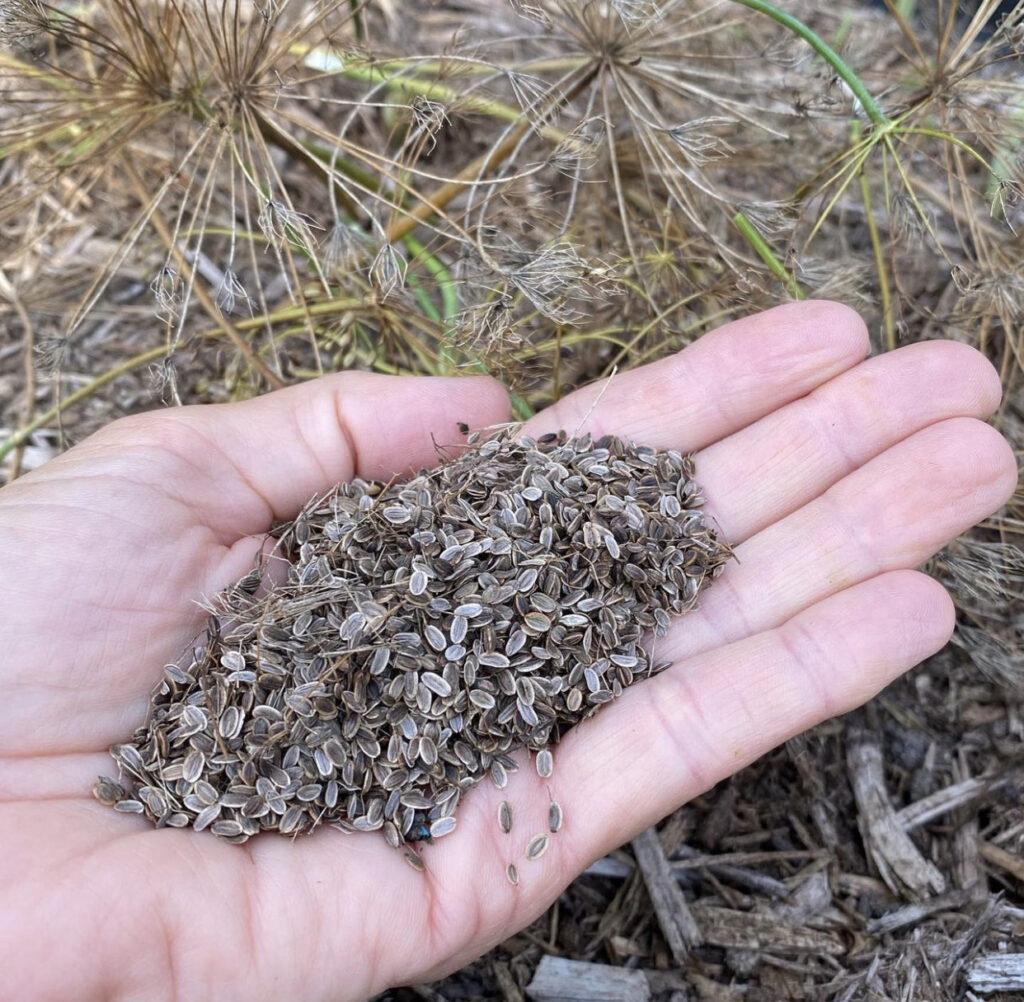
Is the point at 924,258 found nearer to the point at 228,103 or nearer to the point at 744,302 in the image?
the point at 744,302

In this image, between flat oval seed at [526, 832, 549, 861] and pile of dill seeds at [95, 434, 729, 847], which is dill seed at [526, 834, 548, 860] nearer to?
flat oval seed at [526, 832, 549, 861]

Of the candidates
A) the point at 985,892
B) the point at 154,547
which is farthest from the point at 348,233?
the point at 985,892

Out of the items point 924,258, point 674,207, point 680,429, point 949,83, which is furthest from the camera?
point 924,258

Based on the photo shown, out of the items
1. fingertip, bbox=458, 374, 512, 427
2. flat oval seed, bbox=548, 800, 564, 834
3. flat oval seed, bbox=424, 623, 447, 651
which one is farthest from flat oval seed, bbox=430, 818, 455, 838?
fingertip, bbox=458, 374, 512, 427

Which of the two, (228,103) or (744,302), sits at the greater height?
(228,103)

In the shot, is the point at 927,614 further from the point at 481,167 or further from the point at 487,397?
the point at 481,167

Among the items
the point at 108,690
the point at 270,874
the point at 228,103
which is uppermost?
the point at 228,103

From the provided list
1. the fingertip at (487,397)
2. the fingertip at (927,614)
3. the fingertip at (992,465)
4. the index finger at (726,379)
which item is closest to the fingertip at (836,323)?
the index finger at (726,379)

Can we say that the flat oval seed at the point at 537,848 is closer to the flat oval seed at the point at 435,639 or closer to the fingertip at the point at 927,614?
the flat oval seed at the point at 435,639
